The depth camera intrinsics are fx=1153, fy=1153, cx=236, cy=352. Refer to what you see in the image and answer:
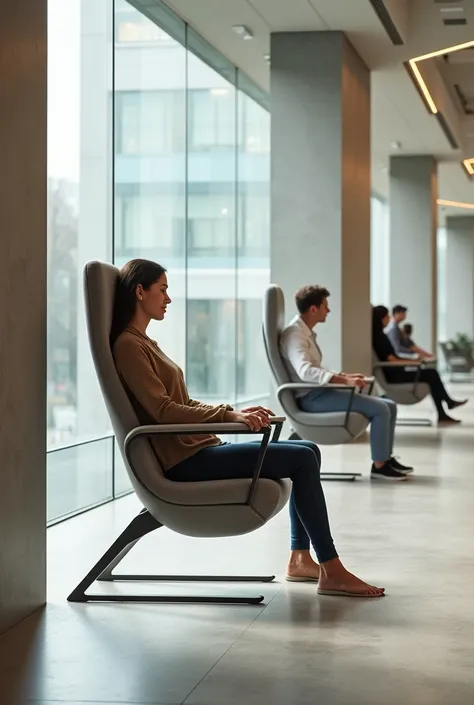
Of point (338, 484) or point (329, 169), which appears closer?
point (338, 484)

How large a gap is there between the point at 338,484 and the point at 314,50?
3709 millimetres

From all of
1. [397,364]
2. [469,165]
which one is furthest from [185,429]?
[469,165]

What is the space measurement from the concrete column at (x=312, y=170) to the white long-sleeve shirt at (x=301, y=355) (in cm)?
213

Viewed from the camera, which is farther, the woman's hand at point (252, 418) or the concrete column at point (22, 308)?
the woman's hand at point (252, 418)

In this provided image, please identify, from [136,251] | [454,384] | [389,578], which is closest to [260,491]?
[389,578]

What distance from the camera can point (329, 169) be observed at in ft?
29.9

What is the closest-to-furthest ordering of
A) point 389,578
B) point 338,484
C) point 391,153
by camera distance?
point 389,578 → point 338,484 → point 391,153

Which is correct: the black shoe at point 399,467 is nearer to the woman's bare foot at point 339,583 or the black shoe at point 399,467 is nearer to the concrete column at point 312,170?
the concrete column at point 312,170

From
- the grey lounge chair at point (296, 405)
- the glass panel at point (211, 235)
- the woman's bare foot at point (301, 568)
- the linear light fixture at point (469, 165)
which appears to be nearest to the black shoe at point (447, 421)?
the glass panel at point (211, 235)

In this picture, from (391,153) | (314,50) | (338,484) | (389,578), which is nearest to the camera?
(389,578)

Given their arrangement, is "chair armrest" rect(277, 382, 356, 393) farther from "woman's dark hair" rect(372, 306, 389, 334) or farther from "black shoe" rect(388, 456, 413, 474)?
"woman's dark hair" rect(372, 306, 389, 334)

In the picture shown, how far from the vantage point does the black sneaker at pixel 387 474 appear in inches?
284

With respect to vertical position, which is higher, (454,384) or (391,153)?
(391,153)

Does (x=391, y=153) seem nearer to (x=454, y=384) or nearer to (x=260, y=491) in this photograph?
(x=454, y=384)
